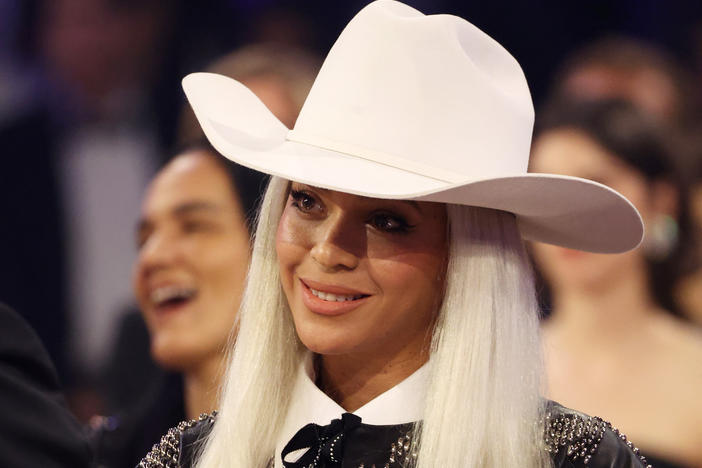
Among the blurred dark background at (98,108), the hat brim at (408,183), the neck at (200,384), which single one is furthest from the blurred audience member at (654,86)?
the hat brim at (408,183)

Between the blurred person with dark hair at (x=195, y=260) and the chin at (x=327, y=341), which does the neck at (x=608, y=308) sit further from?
the chin at (x=327, y=341)

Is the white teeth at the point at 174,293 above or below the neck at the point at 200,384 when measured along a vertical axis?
above

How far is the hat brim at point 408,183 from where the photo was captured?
1.96m

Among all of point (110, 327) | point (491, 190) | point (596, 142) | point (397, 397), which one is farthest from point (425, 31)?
point (110, 327)

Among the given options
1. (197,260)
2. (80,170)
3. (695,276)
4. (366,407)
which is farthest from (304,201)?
(80,170)

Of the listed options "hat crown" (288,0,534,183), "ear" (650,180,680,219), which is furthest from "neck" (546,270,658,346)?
"hat crown" (288,0,534,183)

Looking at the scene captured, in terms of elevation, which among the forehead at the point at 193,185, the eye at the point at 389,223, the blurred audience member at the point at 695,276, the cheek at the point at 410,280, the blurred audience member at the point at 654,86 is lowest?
the cheek at the point at 410,280

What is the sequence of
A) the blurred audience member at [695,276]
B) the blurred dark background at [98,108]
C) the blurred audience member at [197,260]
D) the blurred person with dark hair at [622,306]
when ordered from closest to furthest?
the blurred audience member at [197,260] → the blurred person with dark hair at [622,306] → the blurred audience member at [695,276] → the blurred dark background at [98,108]

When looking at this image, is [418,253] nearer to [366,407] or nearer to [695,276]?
[366,407]

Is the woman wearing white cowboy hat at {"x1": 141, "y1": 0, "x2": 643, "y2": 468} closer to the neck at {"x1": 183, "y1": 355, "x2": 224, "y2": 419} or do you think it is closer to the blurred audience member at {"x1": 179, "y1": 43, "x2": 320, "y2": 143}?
the neck at {"x1": 183, "y1": 355, "x2": 224, "y2": 419}

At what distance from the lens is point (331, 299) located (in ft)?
6.83

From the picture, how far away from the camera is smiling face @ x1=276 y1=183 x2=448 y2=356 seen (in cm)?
205

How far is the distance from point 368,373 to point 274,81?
6.14ft

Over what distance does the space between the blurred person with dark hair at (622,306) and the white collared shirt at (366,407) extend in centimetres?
199
